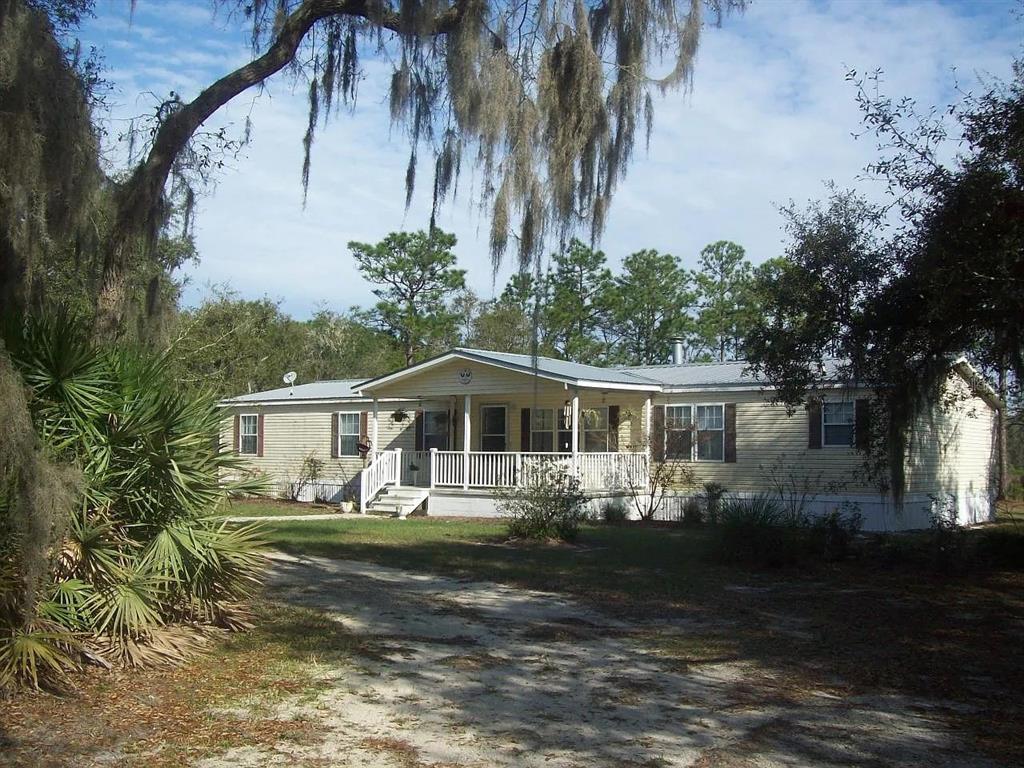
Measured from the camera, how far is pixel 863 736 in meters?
5.57

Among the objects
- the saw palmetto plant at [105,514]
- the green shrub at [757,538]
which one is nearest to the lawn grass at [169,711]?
the saw palmetto plant at [105,514]

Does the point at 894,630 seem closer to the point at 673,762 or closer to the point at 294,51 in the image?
the point at 673,762

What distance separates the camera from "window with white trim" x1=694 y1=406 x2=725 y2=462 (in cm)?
2059

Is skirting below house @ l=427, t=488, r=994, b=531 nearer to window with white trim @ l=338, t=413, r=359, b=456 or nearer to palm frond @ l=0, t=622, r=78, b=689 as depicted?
window with white trim @ l=338, t=413, r=359, b=456

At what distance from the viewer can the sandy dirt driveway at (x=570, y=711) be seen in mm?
5168

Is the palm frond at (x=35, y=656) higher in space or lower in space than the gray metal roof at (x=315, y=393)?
lower

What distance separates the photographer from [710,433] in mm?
20766

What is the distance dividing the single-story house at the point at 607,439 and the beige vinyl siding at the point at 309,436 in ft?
0.18

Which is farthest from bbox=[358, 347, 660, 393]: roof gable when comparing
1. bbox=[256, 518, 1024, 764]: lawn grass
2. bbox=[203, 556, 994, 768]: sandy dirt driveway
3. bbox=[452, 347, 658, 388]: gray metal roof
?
bbox=[203, 556, 994, 768]: sandy dirt driveway

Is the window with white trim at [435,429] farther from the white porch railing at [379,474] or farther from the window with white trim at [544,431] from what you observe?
the window with white trim at [544,431]

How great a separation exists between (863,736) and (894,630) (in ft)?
11.2

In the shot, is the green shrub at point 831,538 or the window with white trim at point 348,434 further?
the window with white trim at point 348,434

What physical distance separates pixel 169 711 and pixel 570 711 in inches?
98.3

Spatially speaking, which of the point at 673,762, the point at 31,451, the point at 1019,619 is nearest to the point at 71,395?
the point at 31,451
